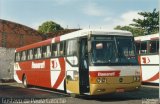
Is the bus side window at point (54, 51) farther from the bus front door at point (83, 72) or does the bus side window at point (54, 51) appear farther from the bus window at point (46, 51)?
the bus front door at point (83, 72)

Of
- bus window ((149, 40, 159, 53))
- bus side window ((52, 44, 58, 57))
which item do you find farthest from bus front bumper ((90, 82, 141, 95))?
bus window ((149, 40, 159, 53))

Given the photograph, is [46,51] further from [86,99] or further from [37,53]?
[86,99]

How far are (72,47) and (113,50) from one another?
219 centimetres

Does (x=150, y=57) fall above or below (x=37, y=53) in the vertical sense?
below

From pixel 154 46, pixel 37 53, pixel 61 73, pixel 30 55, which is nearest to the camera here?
pixel 61 73

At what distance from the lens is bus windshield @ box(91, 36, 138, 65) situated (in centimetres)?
1475

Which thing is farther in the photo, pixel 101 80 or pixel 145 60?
pixel 145 60

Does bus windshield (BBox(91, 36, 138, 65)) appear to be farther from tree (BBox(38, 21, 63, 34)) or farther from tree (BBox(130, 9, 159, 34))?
tree (BBox(38, 21, 63, 34))

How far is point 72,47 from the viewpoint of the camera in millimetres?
16391

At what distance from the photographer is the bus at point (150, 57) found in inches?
886

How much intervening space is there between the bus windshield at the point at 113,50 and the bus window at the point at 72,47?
1358 mm

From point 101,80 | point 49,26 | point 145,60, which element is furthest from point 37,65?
point 49,26

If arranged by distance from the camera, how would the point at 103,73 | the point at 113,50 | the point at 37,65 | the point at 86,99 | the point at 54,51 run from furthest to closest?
the point at 37,65 → the point at 54,51 → the point at 86,99 → the point at 113,50 → the point at 103,73

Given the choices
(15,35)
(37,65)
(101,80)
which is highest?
(15,35)
